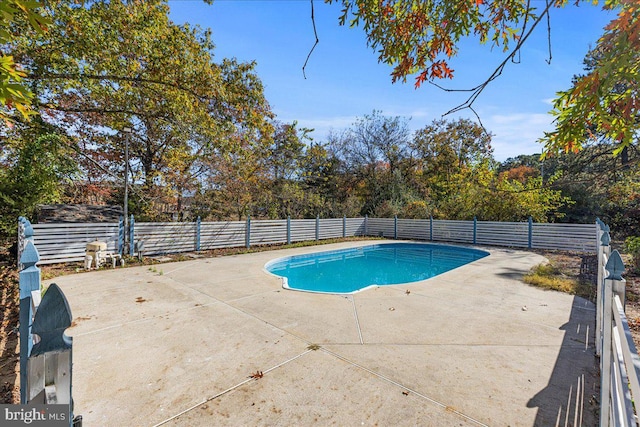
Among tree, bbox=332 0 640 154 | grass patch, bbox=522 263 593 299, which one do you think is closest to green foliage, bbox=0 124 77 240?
tree, bbox=332 0 640 154

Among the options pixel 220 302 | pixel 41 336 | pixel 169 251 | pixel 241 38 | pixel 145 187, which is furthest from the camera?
pixel 145 187

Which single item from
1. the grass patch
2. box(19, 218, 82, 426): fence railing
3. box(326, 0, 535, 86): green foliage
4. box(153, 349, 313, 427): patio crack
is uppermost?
box(326, 0, 535, 86): green foliage

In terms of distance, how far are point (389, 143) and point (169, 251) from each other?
16110 mm

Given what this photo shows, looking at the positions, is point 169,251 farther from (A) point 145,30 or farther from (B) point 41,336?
(B) point 41,336

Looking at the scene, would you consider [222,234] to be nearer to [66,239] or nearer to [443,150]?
[66,239]

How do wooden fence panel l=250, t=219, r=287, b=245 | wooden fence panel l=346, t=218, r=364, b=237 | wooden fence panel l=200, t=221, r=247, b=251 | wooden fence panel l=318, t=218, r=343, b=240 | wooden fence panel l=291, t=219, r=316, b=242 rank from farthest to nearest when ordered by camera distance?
1. wooden fence panel l=346, t=218, r=364, b=237
2. wooden fence panel l=318, t=218, r=343, b=240
3. wooden fence panel l=291, t=219, r=316, b=242
4. wooden fence panel l=250, t=219, r=287, b=245
5. wooden fence panel l=200, t=221, r=247, b=251

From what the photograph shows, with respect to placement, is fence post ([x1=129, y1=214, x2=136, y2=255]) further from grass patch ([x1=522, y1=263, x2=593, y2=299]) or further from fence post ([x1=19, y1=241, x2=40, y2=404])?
grass patch ([x1=522, y1=263, x2=593, y2=299])

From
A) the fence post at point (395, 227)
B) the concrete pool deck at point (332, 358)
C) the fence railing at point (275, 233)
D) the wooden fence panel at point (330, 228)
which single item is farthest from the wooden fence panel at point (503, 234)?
the concrete pool deck at point (332, 358)

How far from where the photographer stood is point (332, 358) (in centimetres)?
300

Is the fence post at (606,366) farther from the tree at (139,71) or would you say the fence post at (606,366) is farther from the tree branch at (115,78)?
the tree branch at (115,78)

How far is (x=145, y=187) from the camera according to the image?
11789mm

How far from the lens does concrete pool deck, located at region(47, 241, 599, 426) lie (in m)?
2.22

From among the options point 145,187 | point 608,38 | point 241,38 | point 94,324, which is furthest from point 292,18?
point 145,187

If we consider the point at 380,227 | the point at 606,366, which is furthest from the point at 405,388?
the point at 380,227
